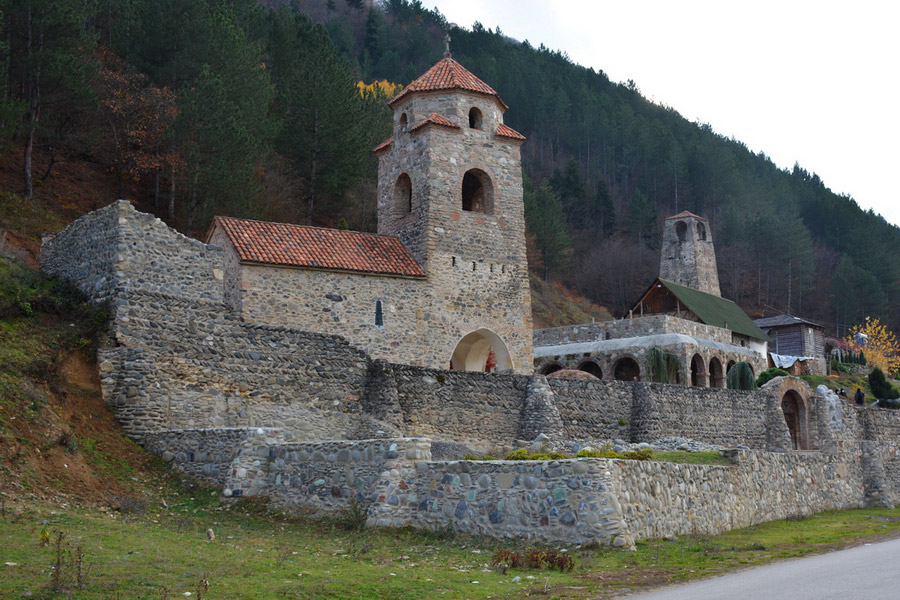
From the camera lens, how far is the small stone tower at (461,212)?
25.7 metres

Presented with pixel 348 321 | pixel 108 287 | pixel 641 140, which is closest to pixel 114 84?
pixel 348 321

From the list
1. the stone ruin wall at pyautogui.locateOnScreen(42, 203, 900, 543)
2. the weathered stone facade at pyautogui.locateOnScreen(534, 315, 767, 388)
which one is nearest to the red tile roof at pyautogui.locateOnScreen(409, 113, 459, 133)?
the stone ruin wall at pyautogui.locateOnScreen(42, 203, 900, 543)

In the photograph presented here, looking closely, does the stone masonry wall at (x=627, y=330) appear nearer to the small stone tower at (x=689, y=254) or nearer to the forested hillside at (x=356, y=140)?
the forested hillside at (x=356, y=140)

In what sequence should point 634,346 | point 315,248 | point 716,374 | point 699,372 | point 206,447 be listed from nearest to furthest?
point 206,447 → point 315,248 → point 634,346 → point 699,372 → point 716,374

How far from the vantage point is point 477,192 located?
93.2ft

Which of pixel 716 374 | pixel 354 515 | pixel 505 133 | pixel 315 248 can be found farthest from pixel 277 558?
pixel 716 374

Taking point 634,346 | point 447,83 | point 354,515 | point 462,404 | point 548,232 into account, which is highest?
point 548,232

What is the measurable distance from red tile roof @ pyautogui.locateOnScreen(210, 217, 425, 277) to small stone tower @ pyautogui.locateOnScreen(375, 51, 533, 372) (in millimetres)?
982

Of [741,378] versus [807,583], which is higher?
[741,378]

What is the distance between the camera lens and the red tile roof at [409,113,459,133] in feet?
86.1

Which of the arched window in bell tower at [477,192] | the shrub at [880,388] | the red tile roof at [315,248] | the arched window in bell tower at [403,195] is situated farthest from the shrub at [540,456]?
the shrub at [880,388]

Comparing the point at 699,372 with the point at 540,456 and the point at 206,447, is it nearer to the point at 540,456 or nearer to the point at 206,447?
the point at 540,456

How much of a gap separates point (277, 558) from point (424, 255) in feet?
53.4

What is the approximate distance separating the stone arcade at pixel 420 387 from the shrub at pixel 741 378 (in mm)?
8067
